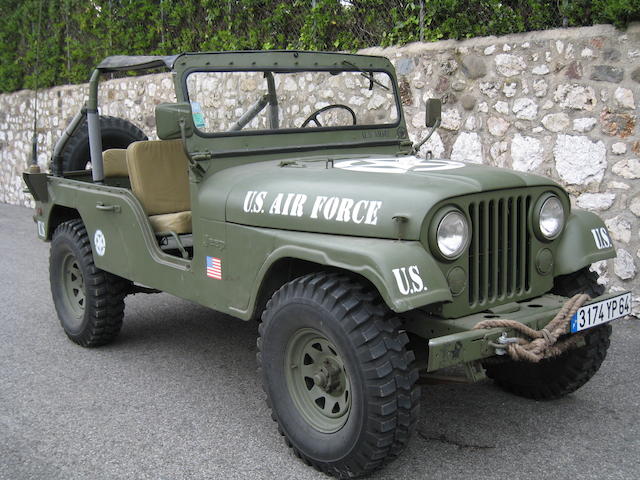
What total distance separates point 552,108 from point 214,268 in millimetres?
3067

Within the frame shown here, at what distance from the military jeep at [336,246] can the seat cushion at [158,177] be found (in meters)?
0.01

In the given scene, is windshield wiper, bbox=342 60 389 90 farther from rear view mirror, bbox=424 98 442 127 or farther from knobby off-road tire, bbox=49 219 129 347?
knobby off-road tire, bbox=49 219 129 347

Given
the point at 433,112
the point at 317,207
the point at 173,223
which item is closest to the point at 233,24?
the point at 433,112

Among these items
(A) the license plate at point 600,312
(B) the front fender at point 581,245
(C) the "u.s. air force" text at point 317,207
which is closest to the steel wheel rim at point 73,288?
(C) the "u.s. air force" text at point 317,207

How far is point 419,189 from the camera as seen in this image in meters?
3.02

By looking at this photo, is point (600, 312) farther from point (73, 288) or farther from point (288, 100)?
point (73, 288)

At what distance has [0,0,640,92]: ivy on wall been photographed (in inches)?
225

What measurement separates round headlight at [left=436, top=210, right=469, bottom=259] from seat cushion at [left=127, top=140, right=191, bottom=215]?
78.8 inches

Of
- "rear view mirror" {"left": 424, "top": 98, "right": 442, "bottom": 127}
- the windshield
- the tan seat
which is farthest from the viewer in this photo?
the tan seat

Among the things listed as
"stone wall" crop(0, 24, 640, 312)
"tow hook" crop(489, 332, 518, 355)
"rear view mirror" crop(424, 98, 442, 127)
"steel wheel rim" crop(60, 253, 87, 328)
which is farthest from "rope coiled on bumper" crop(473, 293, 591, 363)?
"steel wheel rim" crop(60, 253, 87, 328)

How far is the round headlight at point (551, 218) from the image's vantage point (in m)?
3.36

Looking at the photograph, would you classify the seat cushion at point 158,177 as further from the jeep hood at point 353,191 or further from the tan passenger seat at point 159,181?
the jeep hood at point 353,191

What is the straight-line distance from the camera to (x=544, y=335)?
9.93 ft

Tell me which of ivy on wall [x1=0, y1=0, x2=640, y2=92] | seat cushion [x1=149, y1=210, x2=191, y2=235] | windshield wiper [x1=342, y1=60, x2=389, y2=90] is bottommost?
seat cushion [x1=149, y1=210, x2=191, y2=235]
